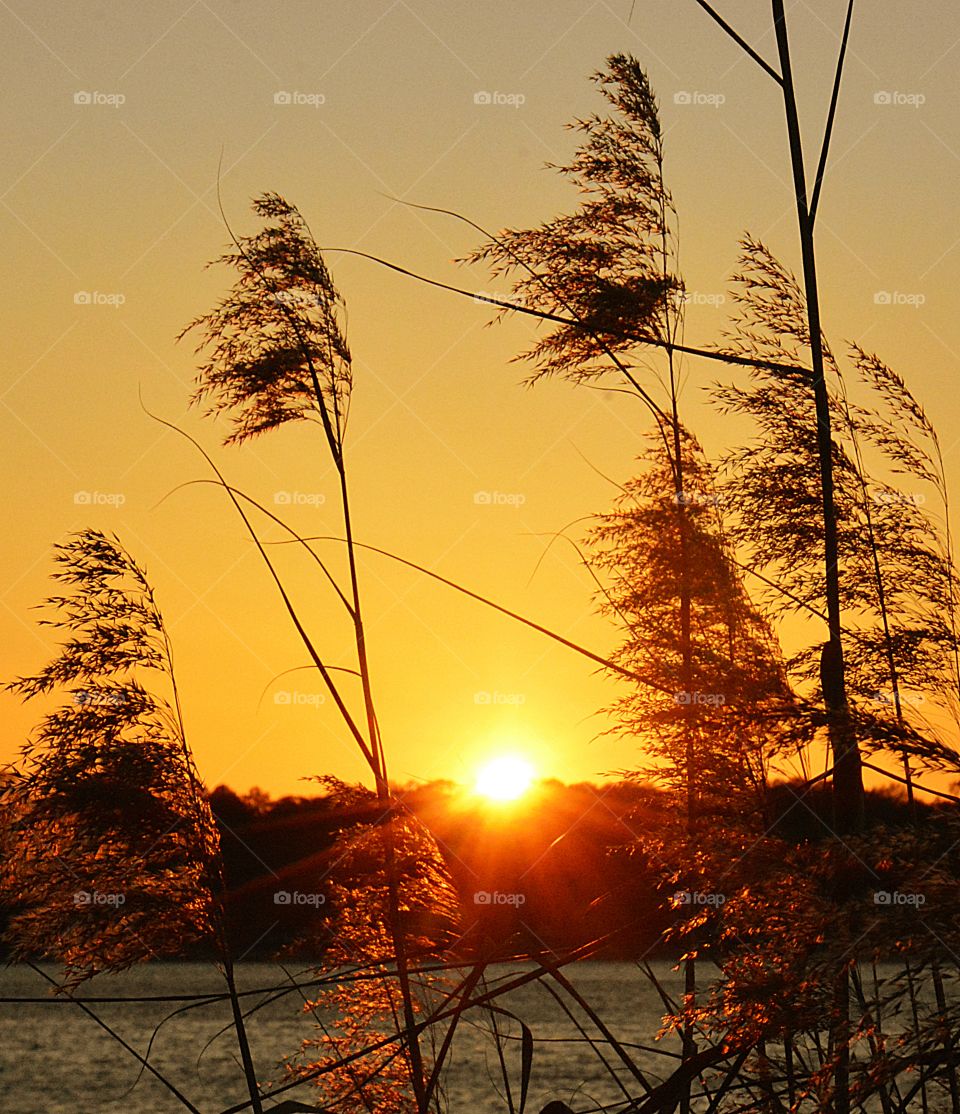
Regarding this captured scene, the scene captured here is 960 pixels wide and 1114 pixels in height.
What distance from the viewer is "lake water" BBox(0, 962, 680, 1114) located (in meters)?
28.3

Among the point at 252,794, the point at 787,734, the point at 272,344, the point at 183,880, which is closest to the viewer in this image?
the point at 787,734

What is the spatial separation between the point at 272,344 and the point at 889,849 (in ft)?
9.40

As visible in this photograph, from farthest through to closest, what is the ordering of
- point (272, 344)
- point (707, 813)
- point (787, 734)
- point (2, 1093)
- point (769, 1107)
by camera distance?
point (2, 1093), point (272, 344), point (707, 813), point (769, 1107), point (787, 734)

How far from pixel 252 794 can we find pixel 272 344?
6.93 ft

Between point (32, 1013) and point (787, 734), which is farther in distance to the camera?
point (32, 1013)

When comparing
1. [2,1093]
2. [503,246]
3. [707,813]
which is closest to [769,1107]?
[707,813]

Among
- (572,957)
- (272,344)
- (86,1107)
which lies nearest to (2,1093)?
(86,1107)

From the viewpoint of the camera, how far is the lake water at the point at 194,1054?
93.0 ft

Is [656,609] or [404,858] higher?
[656,609]

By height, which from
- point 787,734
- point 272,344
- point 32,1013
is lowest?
point 32,1013

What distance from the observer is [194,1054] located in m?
38.4

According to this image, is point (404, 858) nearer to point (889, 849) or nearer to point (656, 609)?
point (656, 609)

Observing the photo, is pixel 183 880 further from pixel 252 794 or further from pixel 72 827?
pixel 252 794

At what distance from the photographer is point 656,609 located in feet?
13.8
